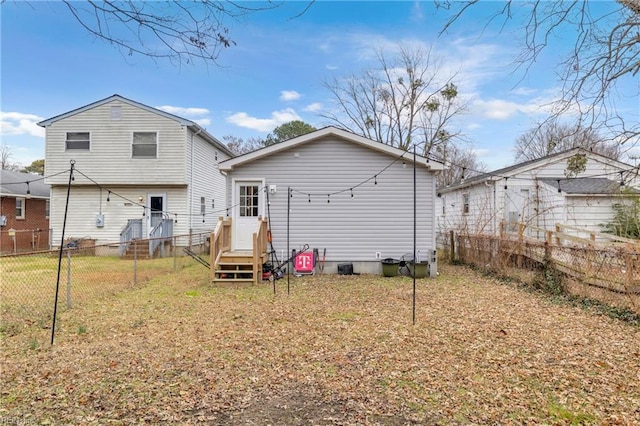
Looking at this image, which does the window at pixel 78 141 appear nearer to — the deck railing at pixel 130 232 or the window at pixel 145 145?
the window at pixel 145 145

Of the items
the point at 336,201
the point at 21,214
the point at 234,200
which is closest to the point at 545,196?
the point at 336,201

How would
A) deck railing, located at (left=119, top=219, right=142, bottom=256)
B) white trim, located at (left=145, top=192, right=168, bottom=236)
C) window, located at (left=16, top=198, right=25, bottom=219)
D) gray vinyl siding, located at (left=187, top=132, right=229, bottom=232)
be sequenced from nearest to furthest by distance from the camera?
deck railing, located at (left=119, top=219, right=142, bottom=256) < white trim, located at (left=145, top=192, right=168, bottom=236) < gray vinyl siding, located at (left=187, top=132, right=229, bottom=232) < window, located at (left=16, top=198, right=25, bottom=219)

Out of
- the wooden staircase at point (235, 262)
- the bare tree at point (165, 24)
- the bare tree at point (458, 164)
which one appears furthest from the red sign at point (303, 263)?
the bare tree at point (458, 164)

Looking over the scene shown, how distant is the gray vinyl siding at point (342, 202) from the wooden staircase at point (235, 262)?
3.66 ft

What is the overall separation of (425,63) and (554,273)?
17540mm

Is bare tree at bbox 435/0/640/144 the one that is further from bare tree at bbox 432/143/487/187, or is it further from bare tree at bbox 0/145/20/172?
bare tree at bbox 0/145/20/172

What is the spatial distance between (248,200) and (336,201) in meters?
2.50

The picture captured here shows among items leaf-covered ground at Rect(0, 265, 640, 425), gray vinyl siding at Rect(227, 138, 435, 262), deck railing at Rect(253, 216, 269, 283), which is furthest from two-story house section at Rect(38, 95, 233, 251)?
leaf-covered ground at Rect(0, 265, 640, 425)

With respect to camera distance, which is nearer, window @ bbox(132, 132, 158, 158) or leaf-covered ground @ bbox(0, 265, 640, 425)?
leaf-covered ground @ bbox(0, 265, 640, 425)

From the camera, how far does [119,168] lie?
15266 mm

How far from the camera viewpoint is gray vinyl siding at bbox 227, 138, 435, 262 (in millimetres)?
10781

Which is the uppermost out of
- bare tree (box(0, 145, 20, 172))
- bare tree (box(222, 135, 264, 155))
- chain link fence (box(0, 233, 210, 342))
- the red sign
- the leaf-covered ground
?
bare tree (box(222, 135, 264, 155))

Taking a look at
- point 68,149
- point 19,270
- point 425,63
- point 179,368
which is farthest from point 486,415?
point 425,63

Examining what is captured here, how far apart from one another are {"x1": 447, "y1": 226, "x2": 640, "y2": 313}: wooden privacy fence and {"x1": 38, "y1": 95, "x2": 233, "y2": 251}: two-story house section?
11.9 metres
